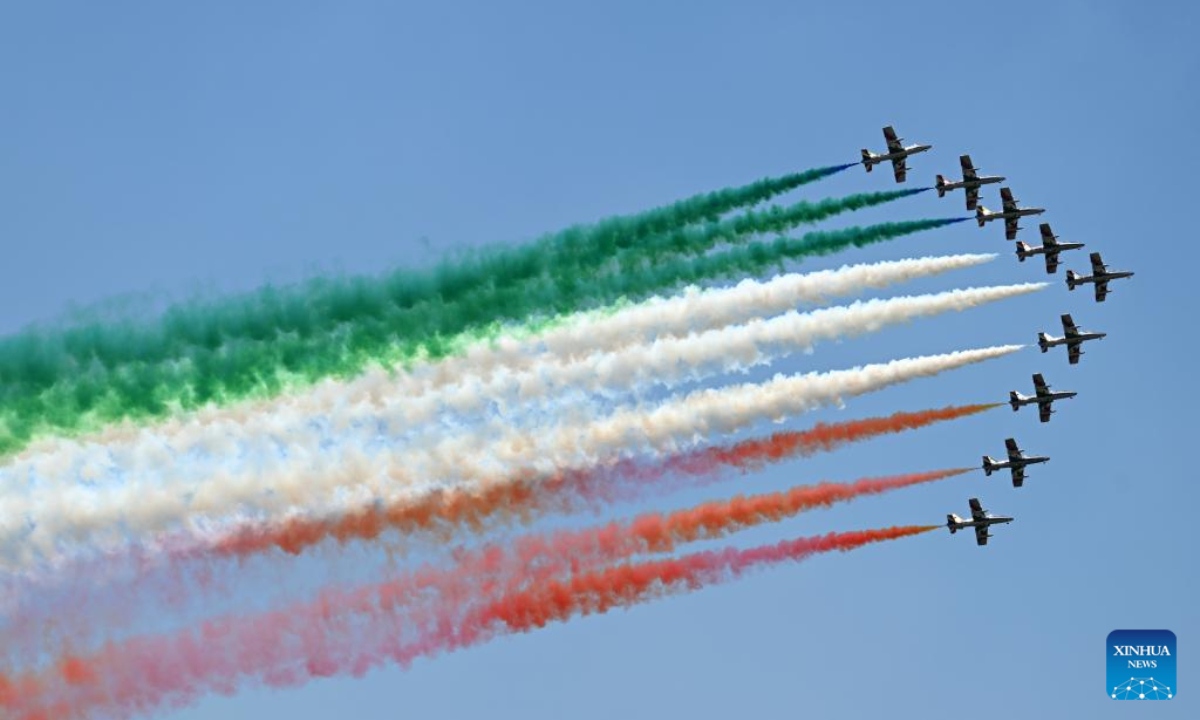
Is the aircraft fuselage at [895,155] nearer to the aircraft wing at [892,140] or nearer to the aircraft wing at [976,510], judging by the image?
the aircraft wing at [892,140]

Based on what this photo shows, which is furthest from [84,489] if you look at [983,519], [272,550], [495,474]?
[983,519]

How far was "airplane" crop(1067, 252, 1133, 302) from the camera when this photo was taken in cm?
7997

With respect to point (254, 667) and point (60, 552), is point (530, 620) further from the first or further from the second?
point (60, 552)

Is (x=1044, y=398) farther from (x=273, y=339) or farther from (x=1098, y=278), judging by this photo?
(x=273, y=339)

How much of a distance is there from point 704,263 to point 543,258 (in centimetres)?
522

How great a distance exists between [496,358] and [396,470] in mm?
4534

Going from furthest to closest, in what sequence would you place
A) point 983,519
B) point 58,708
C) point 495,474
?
point 983,519 → point 495,474 → point 58,708

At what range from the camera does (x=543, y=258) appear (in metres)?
63.4

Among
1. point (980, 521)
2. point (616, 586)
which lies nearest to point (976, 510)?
point (980, 521)

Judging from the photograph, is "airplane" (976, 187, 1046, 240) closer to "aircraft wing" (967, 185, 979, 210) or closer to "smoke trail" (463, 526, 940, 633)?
"aircraft wing" (967, 185, 979, 210)

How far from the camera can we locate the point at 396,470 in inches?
2437

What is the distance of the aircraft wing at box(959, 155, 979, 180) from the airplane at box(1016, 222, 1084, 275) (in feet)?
11.9

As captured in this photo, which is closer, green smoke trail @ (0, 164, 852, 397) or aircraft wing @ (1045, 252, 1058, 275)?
green smoke trail @ (0, 164, 852, 397)

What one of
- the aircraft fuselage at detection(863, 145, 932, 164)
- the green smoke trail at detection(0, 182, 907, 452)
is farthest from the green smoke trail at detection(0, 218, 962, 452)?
the aircraft fuselage at detection(863, 145, 932, 164)
